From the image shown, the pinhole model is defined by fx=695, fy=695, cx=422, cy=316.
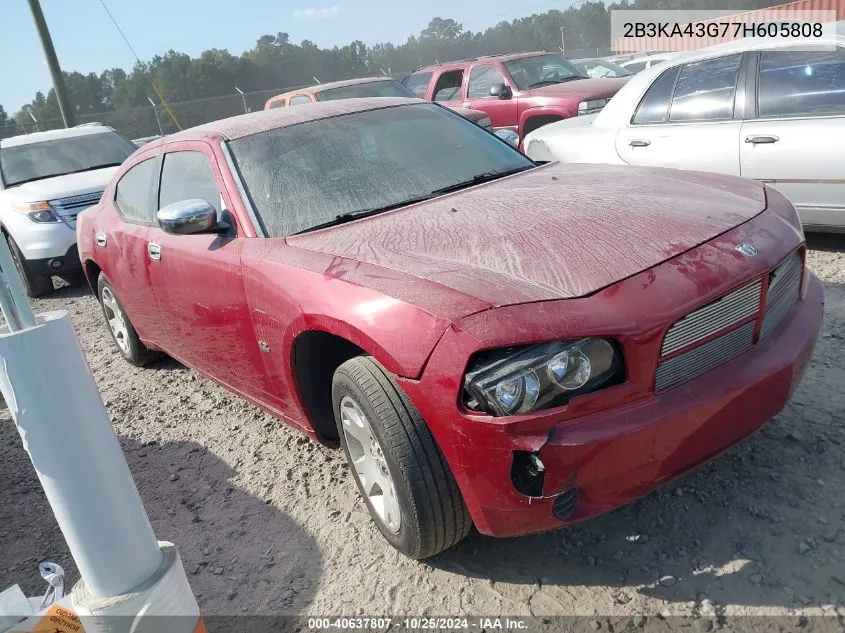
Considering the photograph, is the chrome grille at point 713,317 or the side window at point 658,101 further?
the side window at point 658,101

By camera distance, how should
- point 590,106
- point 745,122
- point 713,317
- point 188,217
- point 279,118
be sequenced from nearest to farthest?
point 713,317 → point 188,217 → point 279,118 → point 745,122 → point 590,106

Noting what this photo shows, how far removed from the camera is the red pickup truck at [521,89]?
9125 mm

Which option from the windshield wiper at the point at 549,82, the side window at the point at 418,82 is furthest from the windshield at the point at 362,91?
the windshield wiper at the point at 549,82

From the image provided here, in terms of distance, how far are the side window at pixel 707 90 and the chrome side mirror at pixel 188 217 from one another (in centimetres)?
388

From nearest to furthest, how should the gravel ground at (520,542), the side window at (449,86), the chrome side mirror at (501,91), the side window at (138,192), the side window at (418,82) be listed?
1. the gravel ground at (520,542)
2. the side window at (138,192)
3. the chrome side mirror at (501,91)
4. the side window at (449,86)
5. the side window at (418,82)

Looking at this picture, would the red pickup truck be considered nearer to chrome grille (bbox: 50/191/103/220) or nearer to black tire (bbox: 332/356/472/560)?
chrome grille (bbox: 50/191/103/220)

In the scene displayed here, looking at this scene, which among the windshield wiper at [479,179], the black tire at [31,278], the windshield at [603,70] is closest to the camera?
the windshield wiper at [479,179]

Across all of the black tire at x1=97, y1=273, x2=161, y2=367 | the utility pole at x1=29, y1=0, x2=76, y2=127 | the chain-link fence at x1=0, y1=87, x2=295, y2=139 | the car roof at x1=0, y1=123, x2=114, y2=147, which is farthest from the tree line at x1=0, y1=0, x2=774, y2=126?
the black tire at x1=97, y1=273, x2=161, y2=367

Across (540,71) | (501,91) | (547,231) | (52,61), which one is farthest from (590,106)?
(52,61)

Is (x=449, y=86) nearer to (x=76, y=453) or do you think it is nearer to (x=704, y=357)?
(x=704, y=357)

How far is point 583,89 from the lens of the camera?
30.4 feet

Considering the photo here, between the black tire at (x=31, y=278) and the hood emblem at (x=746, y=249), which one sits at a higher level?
the hood emblem at (x=746, y=249)

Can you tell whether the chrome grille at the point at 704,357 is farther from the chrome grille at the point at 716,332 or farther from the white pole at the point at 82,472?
the white pole at the point at 82,472

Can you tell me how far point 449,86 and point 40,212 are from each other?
6.55 m
